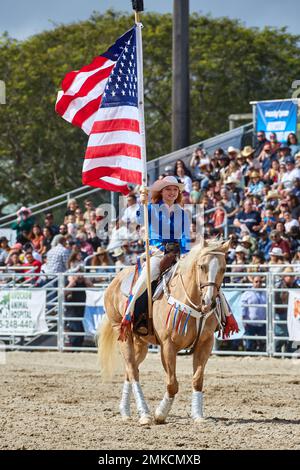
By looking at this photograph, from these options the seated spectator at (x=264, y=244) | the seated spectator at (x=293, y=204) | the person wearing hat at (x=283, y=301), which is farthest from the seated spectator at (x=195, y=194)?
the person wearing hat at (x=283, y=301)

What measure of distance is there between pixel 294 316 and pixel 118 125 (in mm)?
6918

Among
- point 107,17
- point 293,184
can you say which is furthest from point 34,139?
point 293,184

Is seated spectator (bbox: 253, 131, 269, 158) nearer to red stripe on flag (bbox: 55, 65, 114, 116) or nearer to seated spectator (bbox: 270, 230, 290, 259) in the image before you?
seated spectator (bbox: 270, 230, 290, 259)

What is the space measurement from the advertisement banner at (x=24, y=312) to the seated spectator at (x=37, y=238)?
80.0 inches

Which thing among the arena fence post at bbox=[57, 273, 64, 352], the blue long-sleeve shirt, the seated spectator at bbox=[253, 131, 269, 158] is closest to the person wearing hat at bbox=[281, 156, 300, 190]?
the seated spectator at bbox=[253, 131, 269, 158]

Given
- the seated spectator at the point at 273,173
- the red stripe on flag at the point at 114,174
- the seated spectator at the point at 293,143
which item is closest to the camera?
the red stripe on flag at the point at 114,174

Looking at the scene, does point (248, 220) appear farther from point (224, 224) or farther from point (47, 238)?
point (47, 238)

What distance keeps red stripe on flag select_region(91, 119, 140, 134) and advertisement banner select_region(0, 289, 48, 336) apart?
→ 8.94 metres

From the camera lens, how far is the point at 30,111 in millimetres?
36000

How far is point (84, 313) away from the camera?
731 inches

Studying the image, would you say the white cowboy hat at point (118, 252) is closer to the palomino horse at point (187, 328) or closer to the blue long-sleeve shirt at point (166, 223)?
the palomino horse at point (187, 328)

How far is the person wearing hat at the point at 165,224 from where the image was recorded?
9.64 metres

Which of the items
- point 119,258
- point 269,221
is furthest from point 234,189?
point 119,258
